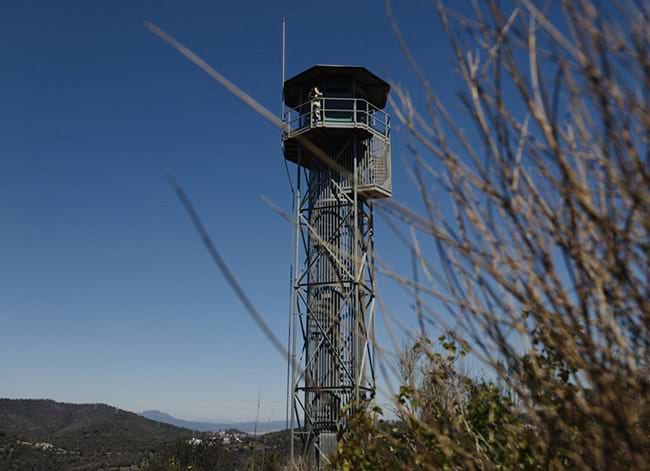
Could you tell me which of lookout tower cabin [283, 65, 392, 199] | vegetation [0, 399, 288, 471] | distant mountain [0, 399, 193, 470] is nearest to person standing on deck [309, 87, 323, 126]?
lookout tower cabin [283, 65, 392, 199]

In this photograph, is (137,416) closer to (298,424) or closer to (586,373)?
(298,424)

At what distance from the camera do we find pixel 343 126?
16016 mm

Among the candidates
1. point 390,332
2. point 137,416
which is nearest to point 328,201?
point 390,332

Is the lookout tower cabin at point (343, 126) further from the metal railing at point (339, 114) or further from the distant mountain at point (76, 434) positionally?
the distant mountain at point (76, 434)

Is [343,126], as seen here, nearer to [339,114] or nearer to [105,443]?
[339,114]

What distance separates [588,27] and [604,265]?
0.60 meters

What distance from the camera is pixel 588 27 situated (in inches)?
68.6

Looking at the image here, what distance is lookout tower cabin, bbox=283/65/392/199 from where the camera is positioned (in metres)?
16.2

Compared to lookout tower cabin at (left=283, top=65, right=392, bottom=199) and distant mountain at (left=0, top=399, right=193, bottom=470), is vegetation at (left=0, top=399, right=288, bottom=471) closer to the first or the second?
distant mountain at (left=0, top=399, right=193, bottom=470)

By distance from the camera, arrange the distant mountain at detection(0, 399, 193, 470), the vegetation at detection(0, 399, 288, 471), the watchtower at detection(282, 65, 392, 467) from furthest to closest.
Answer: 1. the distant mountain at detection(0, 399, 193, 470)
2. the vegetation at detection(0, 399, 288, 471)
3. the watchtower at detection(282, 65, 392, 467)

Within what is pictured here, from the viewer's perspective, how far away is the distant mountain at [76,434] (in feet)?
135

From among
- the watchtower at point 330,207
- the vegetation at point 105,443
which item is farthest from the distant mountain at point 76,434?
the watchtower at point 330,207

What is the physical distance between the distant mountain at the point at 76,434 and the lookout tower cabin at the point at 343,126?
23721 mm

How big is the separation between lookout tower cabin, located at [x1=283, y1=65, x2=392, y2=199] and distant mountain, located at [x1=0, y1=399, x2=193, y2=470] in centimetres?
2372
